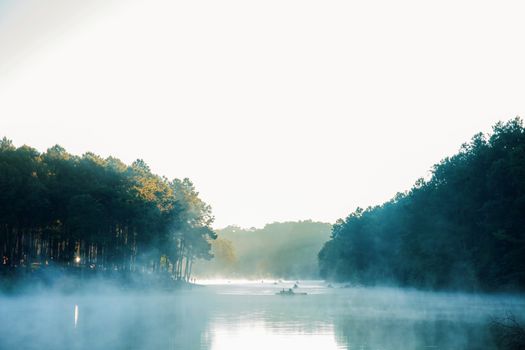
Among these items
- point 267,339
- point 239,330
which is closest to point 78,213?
point 239,330

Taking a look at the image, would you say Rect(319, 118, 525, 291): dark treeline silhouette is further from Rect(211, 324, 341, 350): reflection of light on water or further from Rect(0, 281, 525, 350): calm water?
Rect(211, 324, 341, 350): reflection of light on water

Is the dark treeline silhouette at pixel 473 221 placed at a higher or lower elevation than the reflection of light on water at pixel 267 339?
higher

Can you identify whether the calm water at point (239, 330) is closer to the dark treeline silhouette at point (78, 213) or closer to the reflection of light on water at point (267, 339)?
the reflection of light on water at point (267, 339)

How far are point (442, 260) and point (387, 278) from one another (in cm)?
5799

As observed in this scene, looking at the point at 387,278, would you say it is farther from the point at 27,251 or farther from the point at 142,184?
the point at 27,251

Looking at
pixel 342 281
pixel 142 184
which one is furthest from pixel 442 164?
pixel 342 281

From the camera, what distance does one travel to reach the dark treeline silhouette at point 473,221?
72.7 meters

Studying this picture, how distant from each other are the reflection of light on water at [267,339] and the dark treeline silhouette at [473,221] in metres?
42.5

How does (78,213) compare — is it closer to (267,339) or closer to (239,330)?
(239,330)

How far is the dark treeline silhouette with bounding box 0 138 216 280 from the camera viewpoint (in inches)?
3135

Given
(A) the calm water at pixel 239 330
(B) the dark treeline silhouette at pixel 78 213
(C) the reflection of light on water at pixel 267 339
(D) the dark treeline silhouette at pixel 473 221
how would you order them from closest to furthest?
(C) the reflection of light on water at pixel 267 339 < (A) the calm water at pixel 239 330 < (D) the dark treeline silhouette at pixel 473 221 < (B) the dark treeline silhouette at pixel 78 213

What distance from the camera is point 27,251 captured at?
85.9m

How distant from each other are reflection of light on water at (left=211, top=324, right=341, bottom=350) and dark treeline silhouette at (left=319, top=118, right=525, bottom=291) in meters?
42.5

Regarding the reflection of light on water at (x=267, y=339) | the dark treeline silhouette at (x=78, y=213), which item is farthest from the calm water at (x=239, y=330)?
the dark treeline silhouette at (x=78, y=213)
